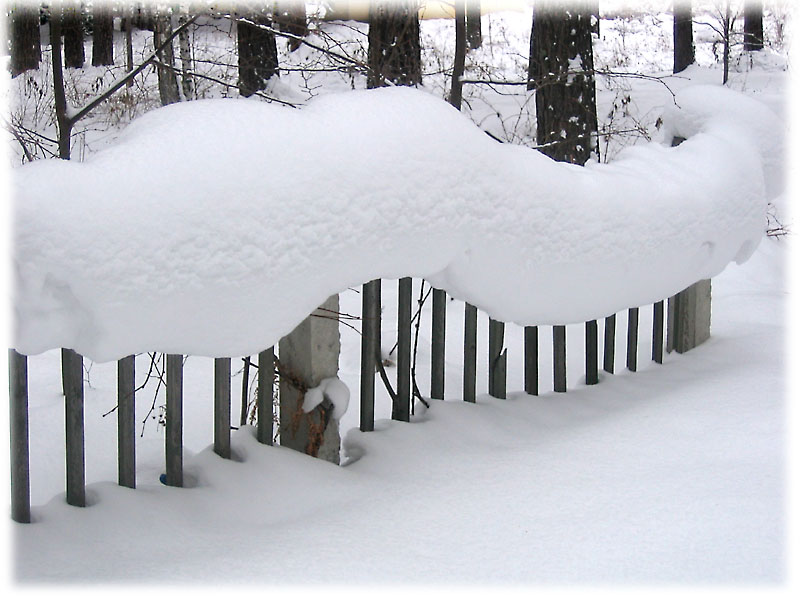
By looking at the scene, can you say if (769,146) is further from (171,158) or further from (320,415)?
(171,158)

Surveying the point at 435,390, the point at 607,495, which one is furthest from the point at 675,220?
the point at 607,495

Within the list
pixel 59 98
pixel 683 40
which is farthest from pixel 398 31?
pixel 683 40

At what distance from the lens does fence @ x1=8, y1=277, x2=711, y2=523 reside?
2.64m

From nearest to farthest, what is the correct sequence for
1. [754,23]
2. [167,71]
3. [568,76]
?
[167,71] < [568,76] < [754,23]

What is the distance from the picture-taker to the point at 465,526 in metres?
2.51

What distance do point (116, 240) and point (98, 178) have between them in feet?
0.55

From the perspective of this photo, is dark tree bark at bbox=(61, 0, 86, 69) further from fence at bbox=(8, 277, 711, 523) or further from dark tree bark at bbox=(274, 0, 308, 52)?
fence at bbox=(8, 277, 711, 523)

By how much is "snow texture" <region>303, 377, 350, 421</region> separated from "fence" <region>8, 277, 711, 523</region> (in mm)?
103

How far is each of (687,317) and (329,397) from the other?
2.14 meters

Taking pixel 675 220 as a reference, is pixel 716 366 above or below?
below

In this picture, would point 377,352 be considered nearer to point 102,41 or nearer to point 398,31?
point 398,31

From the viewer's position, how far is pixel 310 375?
3146 millimetres

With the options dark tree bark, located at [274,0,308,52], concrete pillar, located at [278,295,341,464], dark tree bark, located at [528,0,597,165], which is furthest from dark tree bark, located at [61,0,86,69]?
concrete pillar, located at [278,295,341,464]

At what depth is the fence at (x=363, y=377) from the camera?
264 cm
